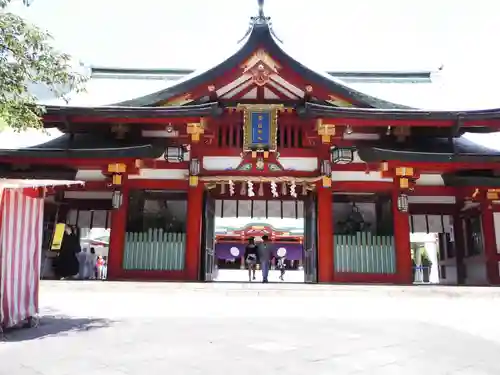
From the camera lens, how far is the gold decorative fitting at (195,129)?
13.5m

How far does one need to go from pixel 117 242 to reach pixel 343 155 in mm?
7221

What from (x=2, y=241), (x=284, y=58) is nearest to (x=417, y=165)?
(x=284, y=58)

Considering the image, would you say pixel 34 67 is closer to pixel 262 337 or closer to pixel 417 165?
pixel 262 337

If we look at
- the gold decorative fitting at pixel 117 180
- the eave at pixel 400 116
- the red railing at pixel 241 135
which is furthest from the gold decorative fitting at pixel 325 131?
the gold decorative fitting at pixel 117 180

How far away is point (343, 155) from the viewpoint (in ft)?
43.7

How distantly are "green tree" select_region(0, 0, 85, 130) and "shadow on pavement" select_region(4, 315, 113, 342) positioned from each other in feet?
10.6

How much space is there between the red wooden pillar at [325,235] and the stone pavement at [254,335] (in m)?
3.06

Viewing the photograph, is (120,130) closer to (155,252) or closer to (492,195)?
(155,252)

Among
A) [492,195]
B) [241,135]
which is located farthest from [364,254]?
[241,135]

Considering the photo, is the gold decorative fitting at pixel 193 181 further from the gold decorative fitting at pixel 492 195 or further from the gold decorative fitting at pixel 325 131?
the gold decorative fitting at pixel 492 195

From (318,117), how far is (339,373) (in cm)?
998

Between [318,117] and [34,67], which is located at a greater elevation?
[318,117]

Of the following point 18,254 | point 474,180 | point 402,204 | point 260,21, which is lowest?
point 18,254

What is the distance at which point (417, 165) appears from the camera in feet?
43.2
